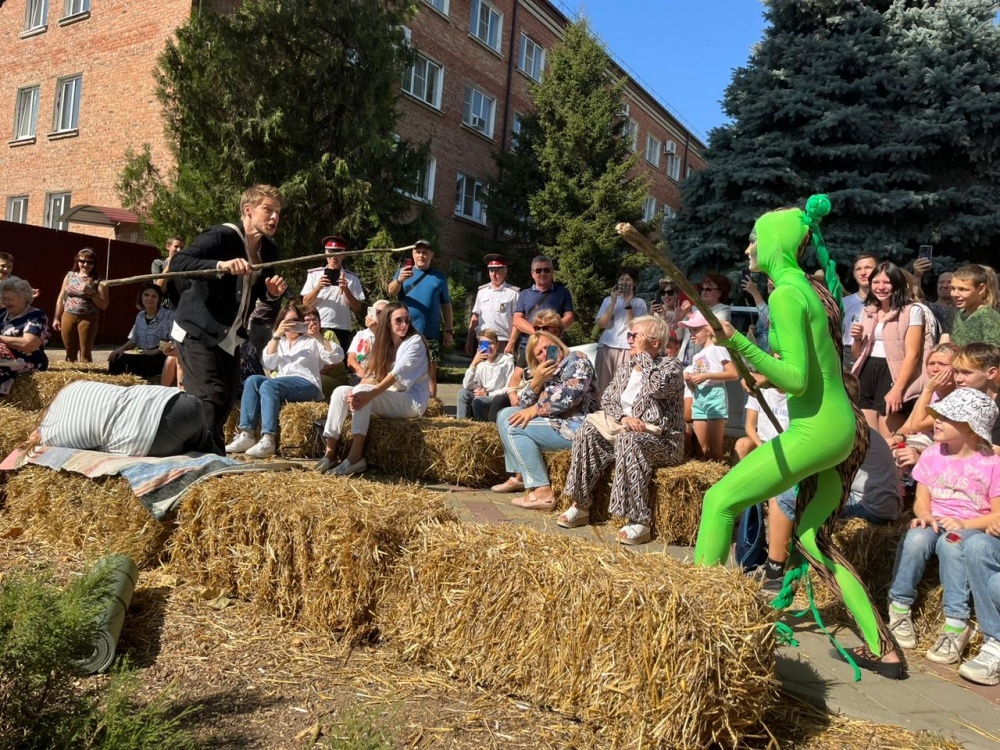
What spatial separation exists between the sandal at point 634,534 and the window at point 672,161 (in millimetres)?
36050

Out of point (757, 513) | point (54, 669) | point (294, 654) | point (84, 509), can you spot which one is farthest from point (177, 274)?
point (757, 513)

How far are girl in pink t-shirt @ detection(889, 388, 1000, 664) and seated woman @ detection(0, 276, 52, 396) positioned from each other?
24.7 ft

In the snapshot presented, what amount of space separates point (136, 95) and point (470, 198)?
10.5 meters

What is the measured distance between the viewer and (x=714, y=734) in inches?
103

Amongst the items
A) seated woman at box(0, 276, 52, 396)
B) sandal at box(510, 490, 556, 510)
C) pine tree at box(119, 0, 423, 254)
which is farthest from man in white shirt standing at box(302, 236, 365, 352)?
pine tree at box(119, 0, 423, 254)

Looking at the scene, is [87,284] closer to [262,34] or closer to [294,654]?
[262,34]

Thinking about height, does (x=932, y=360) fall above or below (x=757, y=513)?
above

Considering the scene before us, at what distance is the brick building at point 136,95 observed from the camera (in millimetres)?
18891

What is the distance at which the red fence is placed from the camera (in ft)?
56.7

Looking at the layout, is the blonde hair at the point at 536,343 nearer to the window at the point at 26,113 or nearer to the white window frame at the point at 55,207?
the white window frame at the point at 55,207

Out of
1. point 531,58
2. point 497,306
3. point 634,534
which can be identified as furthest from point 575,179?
point 634,534

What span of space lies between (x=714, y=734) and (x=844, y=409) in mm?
1601

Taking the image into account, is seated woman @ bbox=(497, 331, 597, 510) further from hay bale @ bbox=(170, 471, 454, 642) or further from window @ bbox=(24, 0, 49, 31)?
window @ bbox=(24, 0, 49, 31)

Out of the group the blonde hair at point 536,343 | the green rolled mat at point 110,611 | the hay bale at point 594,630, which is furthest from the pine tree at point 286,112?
the hay bale at point 594,630
